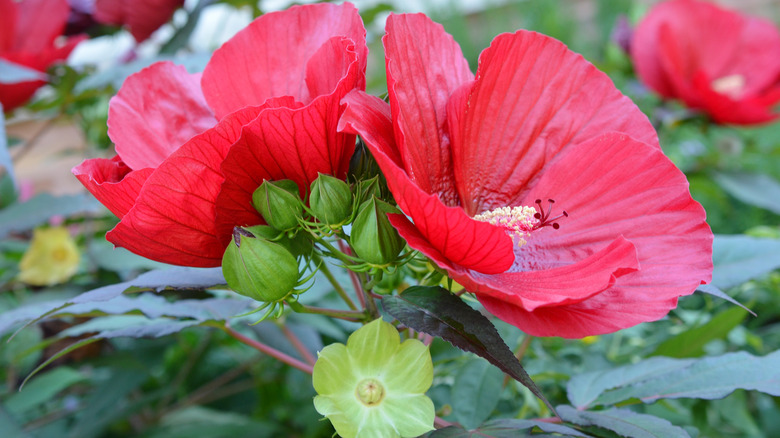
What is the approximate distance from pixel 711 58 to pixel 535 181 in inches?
33.7

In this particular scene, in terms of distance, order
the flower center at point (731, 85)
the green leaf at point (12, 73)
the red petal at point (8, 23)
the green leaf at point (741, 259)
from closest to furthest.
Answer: the green leaf at point (741, 259) → the green leaf at point (12, 73) → the red petal at point (8, 23) → the flower center at point (731, 85)

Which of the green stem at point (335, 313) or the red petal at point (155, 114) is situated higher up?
the red petal at point (155, 114)

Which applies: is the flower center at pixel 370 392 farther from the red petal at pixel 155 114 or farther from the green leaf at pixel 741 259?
the green leaf at pixel 741 259

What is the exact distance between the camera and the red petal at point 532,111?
39 centimetres

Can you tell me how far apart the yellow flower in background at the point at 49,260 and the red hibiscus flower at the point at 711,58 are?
890 millimetres

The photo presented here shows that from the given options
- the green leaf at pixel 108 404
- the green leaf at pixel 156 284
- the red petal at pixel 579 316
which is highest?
the green leaf at pixel 156 284

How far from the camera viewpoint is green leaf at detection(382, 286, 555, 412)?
31cm

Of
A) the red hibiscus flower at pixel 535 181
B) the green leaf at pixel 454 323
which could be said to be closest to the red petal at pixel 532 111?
the red hibiscus flower at pixel 535 181

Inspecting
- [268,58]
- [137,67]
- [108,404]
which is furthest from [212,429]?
[268,58]

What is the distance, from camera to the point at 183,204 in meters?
0.33

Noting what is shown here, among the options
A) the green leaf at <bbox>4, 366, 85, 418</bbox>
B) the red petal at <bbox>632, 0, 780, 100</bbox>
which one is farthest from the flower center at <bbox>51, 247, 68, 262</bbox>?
the red petal at <bbox>632, 0, 780, 100</bbox>

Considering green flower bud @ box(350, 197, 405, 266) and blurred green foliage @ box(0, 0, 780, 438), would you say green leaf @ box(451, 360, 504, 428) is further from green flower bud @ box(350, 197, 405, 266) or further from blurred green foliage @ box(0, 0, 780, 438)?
green flower bud @ box(350, 197, 405, 266)

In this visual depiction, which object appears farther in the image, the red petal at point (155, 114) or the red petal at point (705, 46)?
the red petal at point (705, 46)

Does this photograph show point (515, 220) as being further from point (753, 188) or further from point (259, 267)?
point (753, 188)
